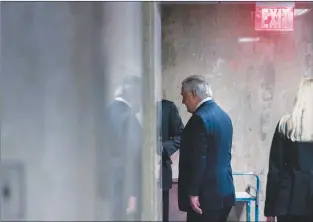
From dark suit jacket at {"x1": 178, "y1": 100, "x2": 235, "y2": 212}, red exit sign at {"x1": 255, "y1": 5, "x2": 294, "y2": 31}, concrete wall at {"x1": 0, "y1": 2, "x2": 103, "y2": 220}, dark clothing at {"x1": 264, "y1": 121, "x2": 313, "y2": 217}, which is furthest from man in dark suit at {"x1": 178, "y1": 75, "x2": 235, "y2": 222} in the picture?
concrete wall at {"x1": 0, "y1": 2, "x2": 103, "y2": 220}

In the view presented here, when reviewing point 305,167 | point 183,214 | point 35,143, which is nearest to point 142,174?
point 183,214

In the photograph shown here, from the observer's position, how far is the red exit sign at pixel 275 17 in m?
1.75

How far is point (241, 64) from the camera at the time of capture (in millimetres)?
1797

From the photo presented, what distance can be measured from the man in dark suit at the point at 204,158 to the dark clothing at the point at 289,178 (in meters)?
0.16

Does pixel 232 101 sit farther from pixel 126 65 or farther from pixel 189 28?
pixel 126 65

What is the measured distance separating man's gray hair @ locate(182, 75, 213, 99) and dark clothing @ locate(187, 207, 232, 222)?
43 cm

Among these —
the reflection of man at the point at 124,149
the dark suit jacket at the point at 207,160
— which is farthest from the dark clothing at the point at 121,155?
the dark suit jacket at the point at 207,160

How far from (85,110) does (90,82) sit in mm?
121

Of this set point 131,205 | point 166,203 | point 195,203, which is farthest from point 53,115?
point 195,203

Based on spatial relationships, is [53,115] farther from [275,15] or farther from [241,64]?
[275,15]

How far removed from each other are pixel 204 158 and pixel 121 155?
412mm

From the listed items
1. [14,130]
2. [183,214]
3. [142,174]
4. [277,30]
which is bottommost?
[183,214]

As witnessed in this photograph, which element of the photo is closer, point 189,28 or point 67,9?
point 189,28

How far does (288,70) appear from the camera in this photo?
5.81 feet
